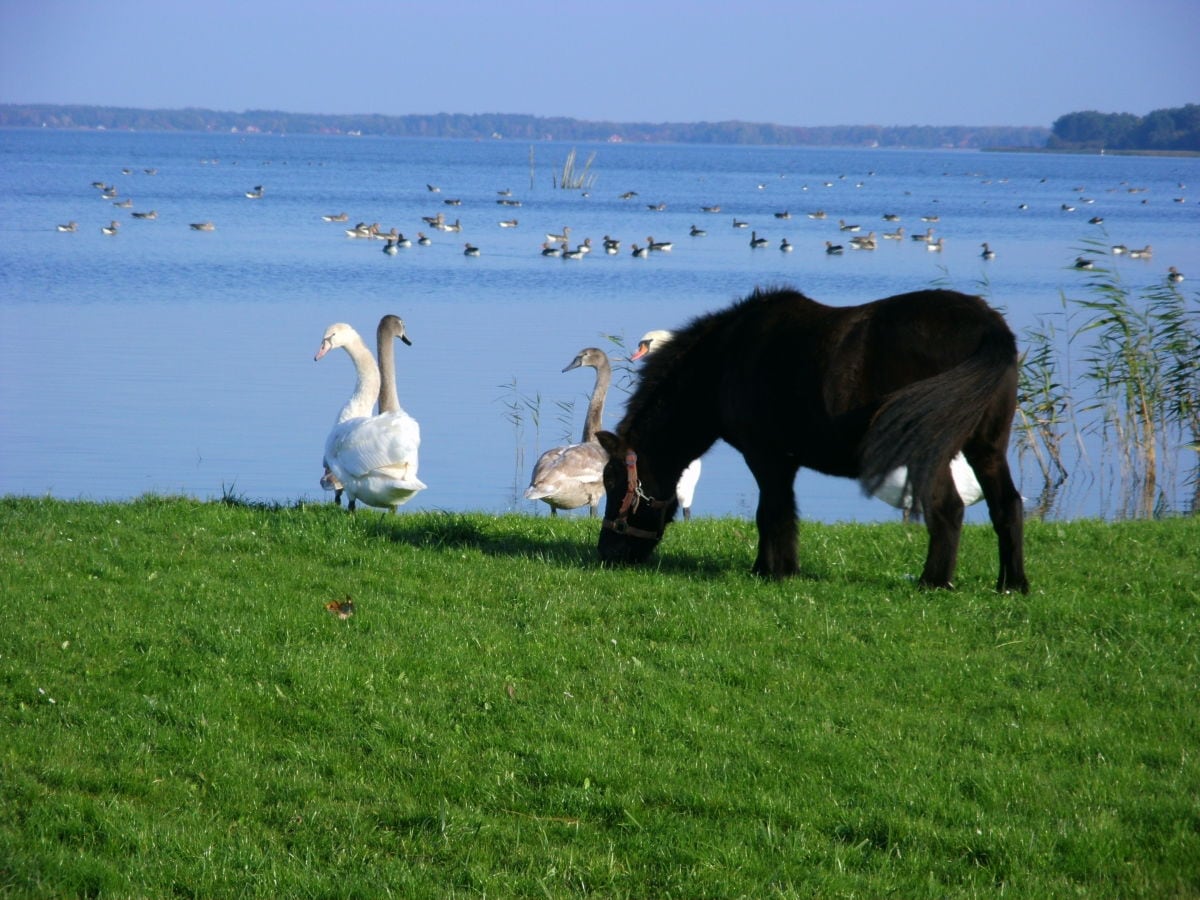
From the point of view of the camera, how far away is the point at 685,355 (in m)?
8.63

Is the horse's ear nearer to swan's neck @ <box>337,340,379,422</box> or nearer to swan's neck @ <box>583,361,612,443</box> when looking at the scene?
swan's neck @ <box>337,340,379,422</box>

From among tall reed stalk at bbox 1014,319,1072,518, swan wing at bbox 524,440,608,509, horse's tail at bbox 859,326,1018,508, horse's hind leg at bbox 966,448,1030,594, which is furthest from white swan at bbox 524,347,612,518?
tall reed stalk at bbox 1014,319,1072,518

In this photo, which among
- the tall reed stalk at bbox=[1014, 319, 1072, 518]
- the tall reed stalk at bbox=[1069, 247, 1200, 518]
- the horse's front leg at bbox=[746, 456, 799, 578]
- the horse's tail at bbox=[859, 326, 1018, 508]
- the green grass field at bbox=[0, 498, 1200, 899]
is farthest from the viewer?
the tall reed stalk at bbox=[1014, 319, 1072, 518]

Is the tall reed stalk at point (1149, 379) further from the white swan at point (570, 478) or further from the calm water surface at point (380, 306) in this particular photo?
the white swan at point (570, 478)

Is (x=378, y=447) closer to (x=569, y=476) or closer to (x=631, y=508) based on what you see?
(x=569, y=476)

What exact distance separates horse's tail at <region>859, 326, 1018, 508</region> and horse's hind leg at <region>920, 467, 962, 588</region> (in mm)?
664

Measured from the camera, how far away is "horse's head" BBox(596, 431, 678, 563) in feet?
28.2

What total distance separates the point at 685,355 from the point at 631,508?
40.2 inches

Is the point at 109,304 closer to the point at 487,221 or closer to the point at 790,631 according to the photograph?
the point at 790,631

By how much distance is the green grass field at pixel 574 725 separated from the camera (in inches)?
184

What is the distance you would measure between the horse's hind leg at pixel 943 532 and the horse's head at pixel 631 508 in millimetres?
1673

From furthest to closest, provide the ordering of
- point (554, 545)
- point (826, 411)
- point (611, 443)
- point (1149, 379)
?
1. point (1149, 379)
2. point (554, 545)
3. point (611, 443)
4. point (826, 411)

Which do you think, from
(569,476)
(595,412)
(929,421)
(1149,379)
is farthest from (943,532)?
(1149,379)

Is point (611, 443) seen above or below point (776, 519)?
above
